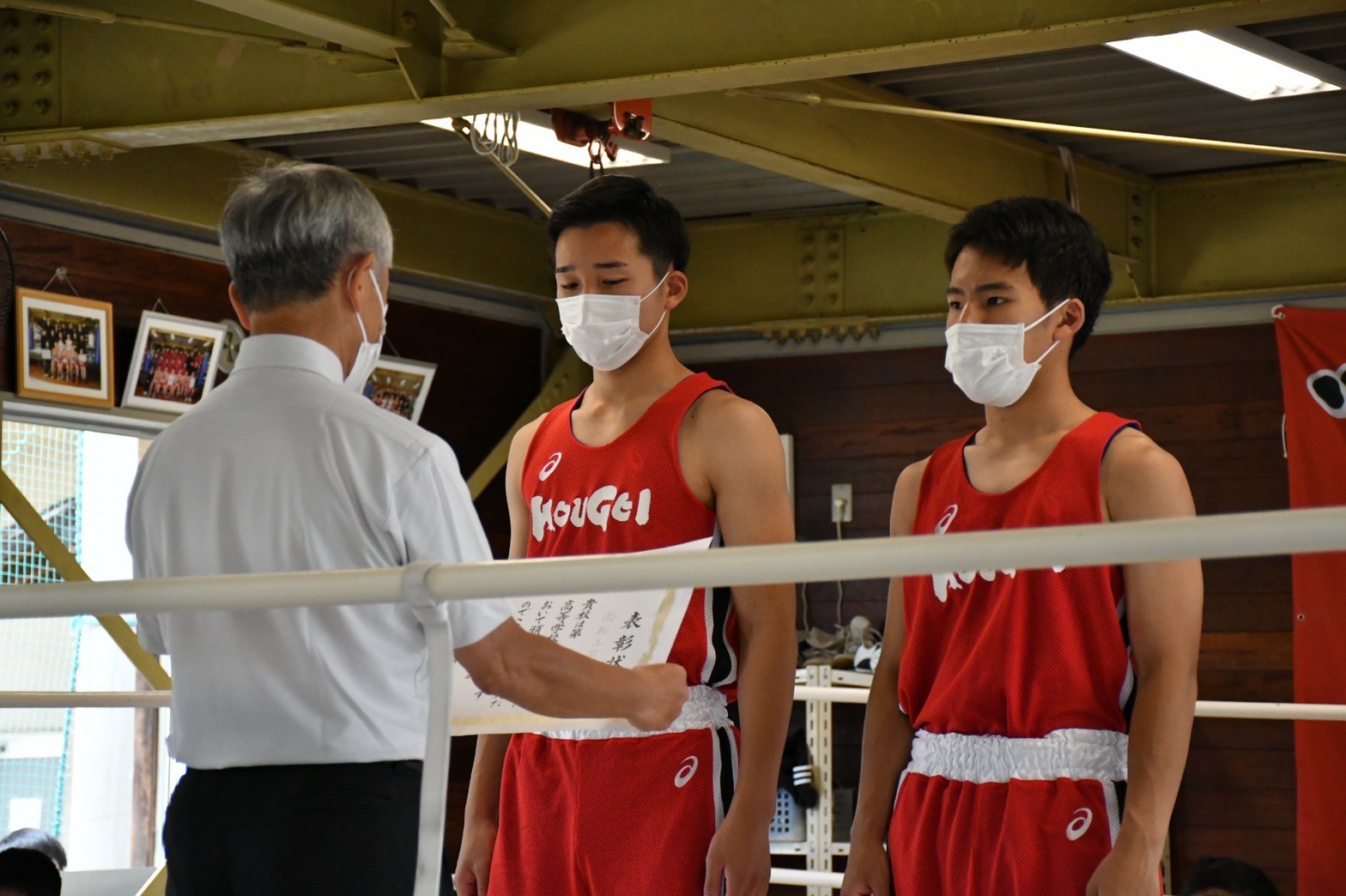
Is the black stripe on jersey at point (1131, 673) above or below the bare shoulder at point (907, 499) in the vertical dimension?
below

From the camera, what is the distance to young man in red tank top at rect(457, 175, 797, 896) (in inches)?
90.2

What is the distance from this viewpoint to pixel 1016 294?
92.7 inches

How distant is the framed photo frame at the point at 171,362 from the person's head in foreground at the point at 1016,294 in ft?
14.0

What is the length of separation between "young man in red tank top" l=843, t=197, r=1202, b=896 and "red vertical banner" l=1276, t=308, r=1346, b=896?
390cm

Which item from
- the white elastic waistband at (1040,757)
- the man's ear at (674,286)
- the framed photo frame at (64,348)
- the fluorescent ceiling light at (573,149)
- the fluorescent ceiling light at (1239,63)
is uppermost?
the fluorescent ceiling light at (1239,63)

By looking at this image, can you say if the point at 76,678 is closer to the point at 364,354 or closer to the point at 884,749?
the point at 884,749

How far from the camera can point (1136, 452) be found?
2.17 metres

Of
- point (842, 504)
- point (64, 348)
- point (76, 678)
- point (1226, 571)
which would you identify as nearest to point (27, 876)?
point (64, 348)

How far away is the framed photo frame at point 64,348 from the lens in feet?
18.3

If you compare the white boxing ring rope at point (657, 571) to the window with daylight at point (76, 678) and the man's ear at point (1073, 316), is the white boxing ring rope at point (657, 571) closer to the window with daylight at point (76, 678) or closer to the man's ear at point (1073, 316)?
the man's ear at point (1073, 316)

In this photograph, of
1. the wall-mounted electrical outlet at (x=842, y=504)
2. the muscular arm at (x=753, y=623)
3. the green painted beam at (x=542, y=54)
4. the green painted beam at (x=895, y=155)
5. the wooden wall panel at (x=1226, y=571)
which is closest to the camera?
the muscular arm at (x=753, y=623)

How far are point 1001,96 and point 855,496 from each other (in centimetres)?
240

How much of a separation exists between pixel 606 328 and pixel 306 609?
0.95 meters

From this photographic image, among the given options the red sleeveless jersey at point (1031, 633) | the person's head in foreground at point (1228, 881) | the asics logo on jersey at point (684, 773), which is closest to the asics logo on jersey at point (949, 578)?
the red sleeveless jersey at point (1031, 633)
